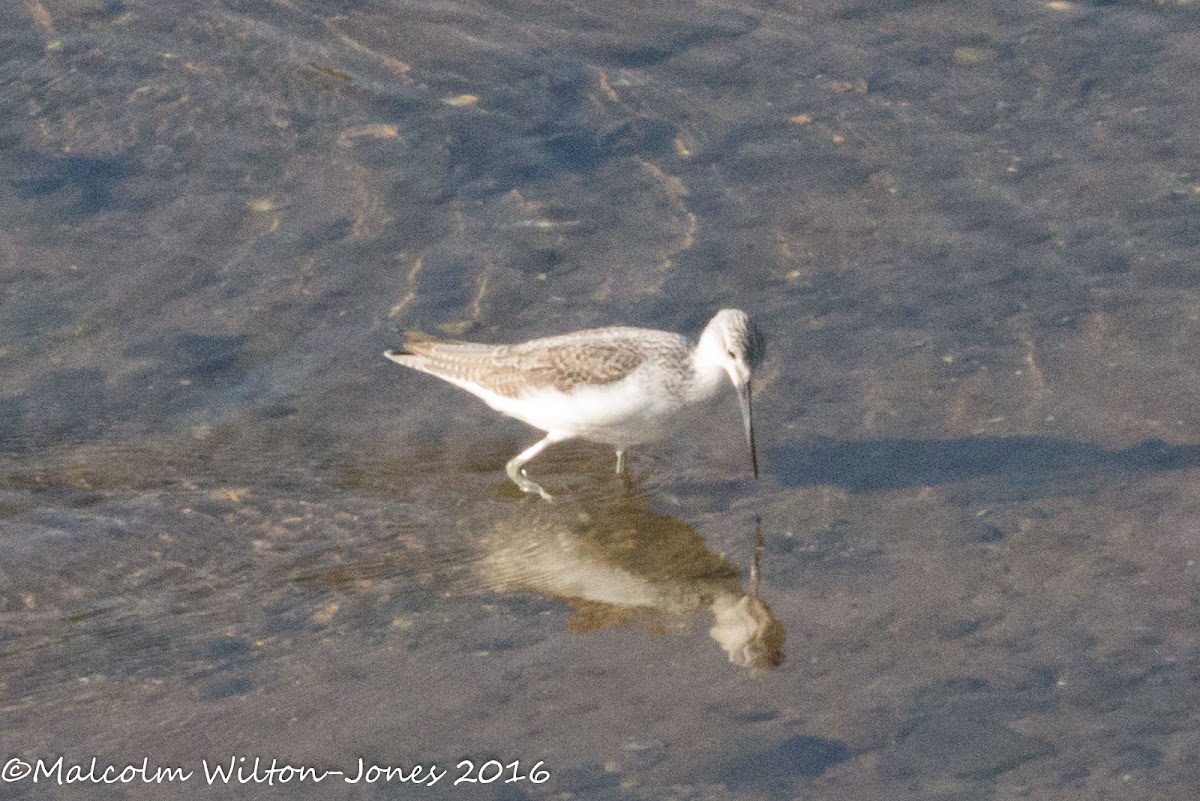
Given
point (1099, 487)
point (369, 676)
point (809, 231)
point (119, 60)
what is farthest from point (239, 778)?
point (119, 60)

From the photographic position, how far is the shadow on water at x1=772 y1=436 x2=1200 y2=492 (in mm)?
7141

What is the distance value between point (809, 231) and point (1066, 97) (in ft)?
7.48

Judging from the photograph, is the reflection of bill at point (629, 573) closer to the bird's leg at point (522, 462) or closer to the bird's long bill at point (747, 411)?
the bird's leg at point (522, 462)

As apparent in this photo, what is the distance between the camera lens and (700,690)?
5.89 metres

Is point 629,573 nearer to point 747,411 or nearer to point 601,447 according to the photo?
point 747,411

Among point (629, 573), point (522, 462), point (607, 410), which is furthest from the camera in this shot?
point (522, 462)

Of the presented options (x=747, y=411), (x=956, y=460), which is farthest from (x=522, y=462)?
(x=956, y=460)

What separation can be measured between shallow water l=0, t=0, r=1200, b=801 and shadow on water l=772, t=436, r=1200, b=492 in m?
0.02

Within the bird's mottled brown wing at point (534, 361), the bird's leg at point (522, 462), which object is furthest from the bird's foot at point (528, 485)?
the bird's mottled brown wing at point (534, 361)

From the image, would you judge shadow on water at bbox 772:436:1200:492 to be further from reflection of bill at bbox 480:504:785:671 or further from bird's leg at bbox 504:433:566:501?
bird's leg at bbox 504:433:566:501

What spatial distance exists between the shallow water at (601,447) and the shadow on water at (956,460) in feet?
0.08

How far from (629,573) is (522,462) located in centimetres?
101

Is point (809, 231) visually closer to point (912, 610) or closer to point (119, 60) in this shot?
point (912, 610)

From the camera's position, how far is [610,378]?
7.18 metres
